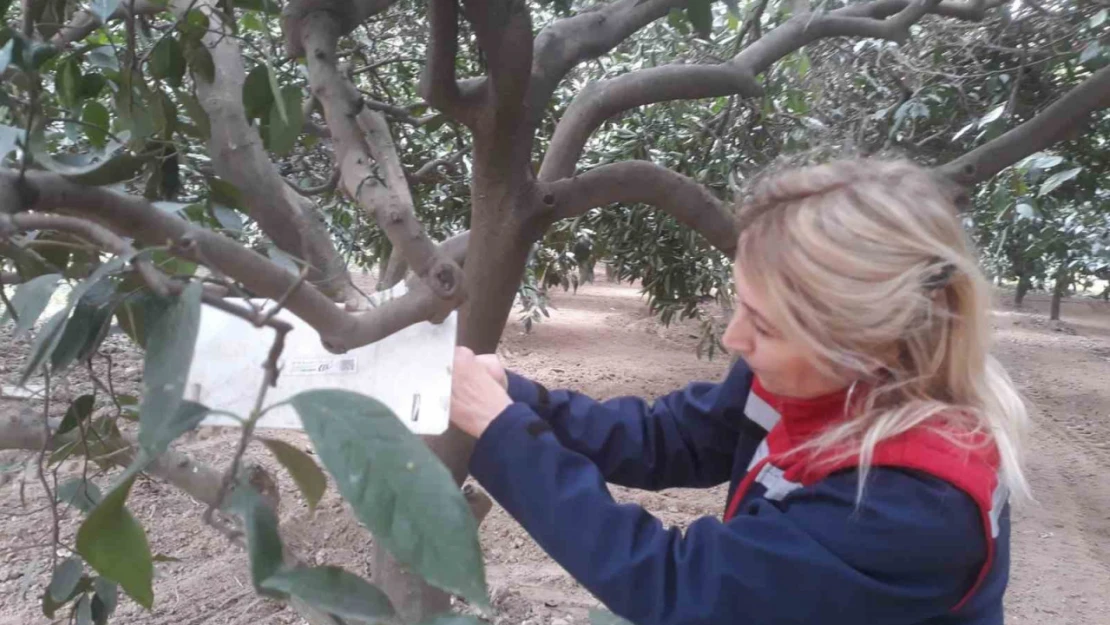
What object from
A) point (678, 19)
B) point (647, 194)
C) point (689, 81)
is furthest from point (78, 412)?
point (678, 19)

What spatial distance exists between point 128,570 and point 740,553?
51 cm

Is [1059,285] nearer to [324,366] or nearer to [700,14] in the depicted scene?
[700,14]

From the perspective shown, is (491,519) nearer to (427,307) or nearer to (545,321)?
(427,307)

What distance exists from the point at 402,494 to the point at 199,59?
0.99 m

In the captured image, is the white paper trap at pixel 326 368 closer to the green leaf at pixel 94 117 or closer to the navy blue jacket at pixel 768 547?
the navy blue jacket at pixel 768 547

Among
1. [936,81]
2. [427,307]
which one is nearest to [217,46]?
[427,307]

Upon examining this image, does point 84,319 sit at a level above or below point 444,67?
below

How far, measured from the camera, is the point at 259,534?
1.51 feet

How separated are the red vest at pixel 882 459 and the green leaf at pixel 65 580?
2.53 ft

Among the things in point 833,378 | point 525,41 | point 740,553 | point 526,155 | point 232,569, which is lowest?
point 232,569

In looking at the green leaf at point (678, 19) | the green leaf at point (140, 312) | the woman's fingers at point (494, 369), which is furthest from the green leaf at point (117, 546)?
the green leaf at point (678, 19)

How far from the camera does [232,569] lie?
266 cm

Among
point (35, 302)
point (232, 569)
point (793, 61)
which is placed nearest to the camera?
point (35, 302)

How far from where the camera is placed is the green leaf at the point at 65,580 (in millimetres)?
1029
